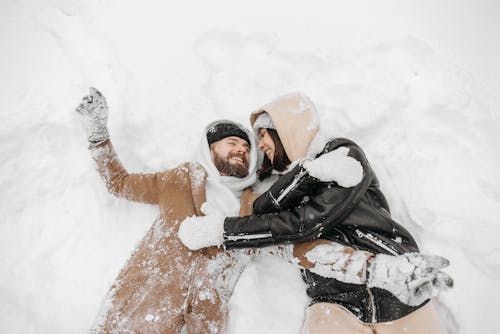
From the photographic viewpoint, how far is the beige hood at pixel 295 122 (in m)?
2.50

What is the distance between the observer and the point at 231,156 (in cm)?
278

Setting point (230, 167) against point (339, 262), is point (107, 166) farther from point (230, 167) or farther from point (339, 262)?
point (339, 262)

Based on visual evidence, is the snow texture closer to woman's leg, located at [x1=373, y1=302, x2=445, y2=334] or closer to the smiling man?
woman's leg, located at [x1=373, y1=302, x2=445, y2=334]

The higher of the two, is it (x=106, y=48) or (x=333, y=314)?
(x=106, y=48)

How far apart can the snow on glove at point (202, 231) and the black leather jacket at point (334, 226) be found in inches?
2.9

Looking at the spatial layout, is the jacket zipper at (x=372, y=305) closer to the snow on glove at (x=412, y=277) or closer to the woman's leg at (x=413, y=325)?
the woman's leg at (x=413, y=325)

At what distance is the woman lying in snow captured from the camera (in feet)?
6.44

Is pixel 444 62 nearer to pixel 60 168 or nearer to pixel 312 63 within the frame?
pixel 312 63

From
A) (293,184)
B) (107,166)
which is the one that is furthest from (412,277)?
(107,166)

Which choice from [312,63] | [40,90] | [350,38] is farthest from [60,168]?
[350,38]

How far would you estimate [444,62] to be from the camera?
3307mm

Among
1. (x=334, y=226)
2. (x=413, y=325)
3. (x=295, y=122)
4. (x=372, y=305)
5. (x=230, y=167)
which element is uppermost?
(x=295, y=122)

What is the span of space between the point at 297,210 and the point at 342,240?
37 centimetres

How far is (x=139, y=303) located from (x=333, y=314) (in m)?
1.40
